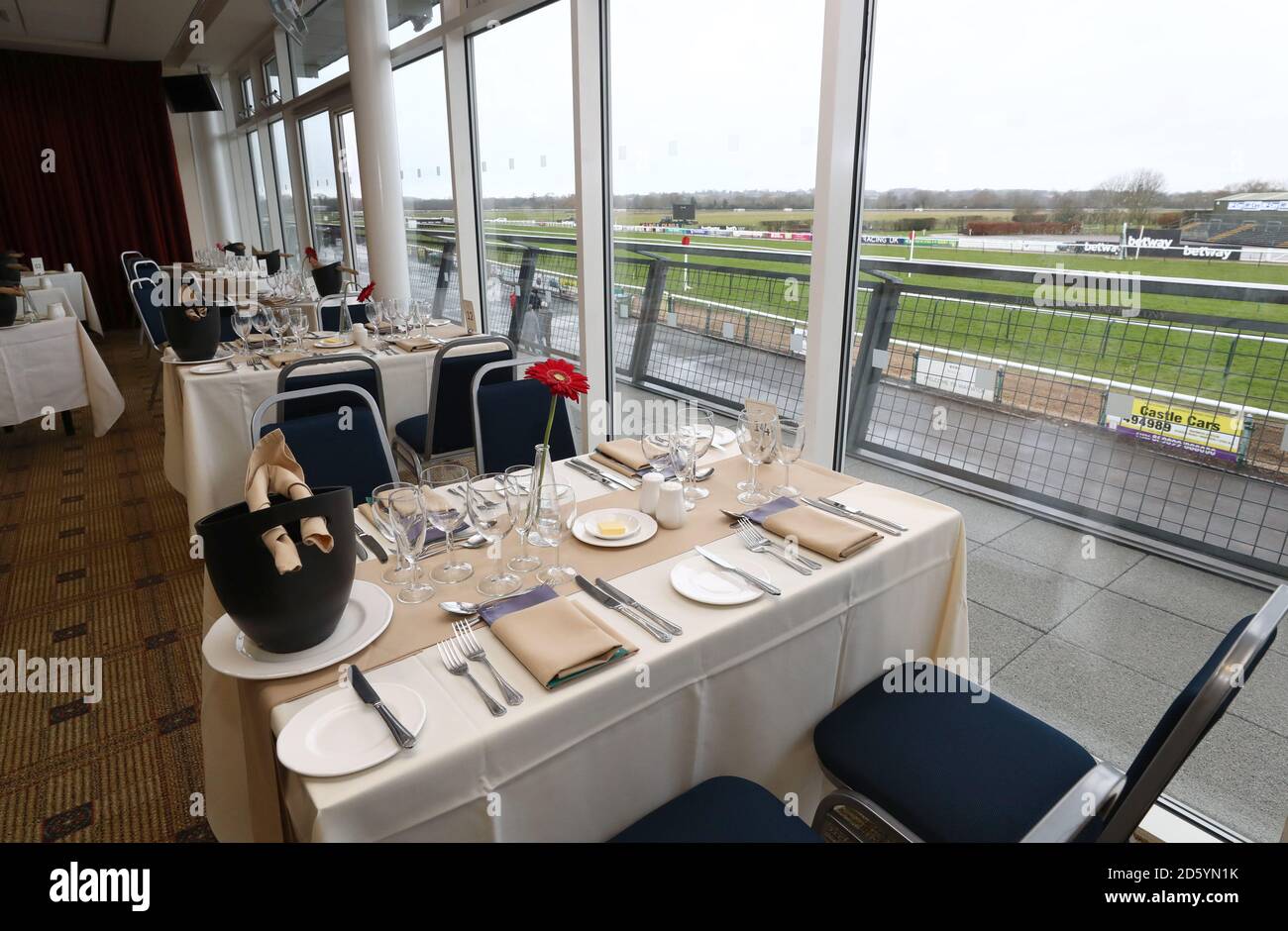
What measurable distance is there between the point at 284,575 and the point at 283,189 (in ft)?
33.0

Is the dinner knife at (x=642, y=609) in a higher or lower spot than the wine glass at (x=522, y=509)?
lower

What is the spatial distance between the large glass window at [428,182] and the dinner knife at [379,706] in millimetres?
4318

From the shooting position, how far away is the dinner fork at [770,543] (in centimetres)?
142

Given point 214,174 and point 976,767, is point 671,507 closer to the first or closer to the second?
point 976,767

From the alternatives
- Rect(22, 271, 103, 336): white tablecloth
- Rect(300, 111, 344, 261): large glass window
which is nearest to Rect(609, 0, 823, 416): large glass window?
Rect(300, 111, 344, 261): large glass window

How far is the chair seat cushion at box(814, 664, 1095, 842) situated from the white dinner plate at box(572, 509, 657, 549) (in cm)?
53

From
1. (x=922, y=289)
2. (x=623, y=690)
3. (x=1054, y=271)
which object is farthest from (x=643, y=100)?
(x=623, y=690)

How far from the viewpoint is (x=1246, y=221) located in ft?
5.35

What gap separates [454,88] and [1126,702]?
4.63m

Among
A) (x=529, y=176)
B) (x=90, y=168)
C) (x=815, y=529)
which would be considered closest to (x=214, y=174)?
(x=90, y=168)

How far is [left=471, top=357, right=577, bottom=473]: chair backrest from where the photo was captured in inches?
93.6

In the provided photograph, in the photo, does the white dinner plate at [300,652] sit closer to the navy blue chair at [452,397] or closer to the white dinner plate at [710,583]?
the white dinner plate at [710,583]

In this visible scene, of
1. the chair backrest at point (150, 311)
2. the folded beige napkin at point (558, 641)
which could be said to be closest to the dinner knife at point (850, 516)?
the folded beige napkin at point (558, 641)

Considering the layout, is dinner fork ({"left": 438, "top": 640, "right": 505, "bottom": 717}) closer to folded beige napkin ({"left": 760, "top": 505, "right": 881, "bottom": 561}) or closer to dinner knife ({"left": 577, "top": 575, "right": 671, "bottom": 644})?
dinner knife ({"left": 577, "top": 575, "right": 671, "bottom": 644})
